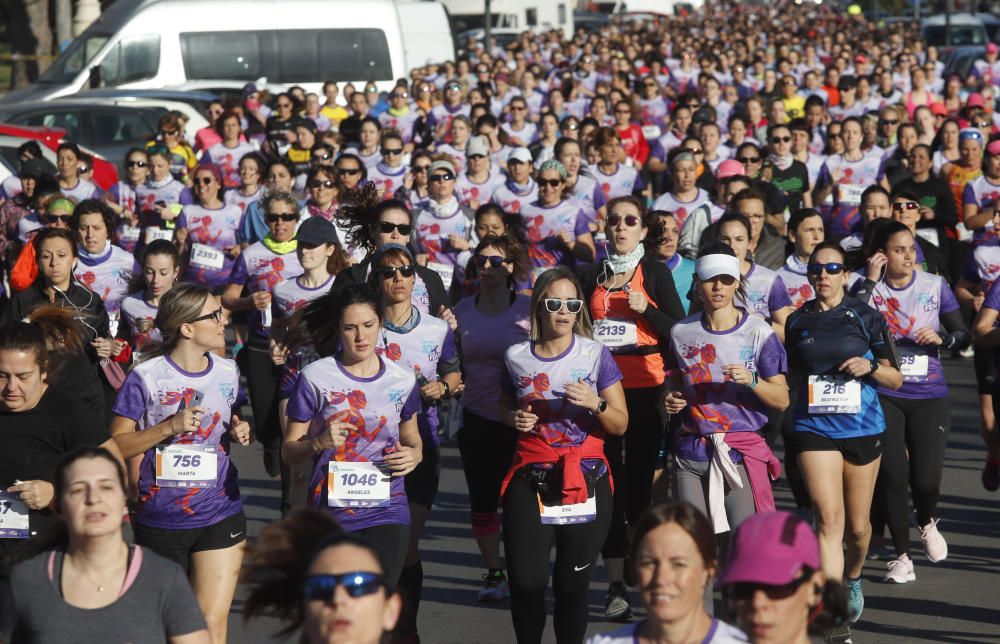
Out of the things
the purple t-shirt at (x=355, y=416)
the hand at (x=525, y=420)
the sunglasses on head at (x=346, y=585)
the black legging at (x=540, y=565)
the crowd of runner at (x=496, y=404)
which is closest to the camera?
the sunglasses on head at (x=346, y=585)

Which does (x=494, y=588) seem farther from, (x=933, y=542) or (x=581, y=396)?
(x=933, y=542)

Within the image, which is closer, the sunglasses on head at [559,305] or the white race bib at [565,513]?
the white race bib at [565,513]

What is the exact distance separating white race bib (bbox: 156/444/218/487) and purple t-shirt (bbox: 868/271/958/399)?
3313mm

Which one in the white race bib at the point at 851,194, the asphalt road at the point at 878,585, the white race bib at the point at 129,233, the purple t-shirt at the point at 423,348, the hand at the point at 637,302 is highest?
the hand at the point at 637,302

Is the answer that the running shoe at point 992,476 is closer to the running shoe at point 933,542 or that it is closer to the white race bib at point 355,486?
the running shoe at point 933,542

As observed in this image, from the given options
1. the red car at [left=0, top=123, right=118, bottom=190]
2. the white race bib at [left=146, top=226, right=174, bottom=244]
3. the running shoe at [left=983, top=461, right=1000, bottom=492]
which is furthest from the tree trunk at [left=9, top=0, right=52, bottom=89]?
the running shoe at [left=983, top=461, right=1000, bottom=492]

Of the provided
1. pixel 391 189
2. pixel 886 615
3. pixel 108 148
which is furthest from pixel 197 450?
pixel 108 148

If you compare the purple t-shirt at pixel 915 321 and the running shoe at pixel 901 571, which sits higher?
the purple t-shirt at pixel 915 321

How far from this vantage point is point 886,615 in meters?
7.80

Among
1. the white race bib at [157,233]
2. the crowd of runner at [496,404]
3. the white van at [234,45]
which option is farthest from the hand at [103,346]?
the white van at [234,45]

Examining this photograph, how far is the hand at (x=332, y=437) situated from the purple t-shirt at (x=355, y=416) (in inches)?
3.8

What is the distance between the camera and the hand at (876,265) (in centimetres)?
830

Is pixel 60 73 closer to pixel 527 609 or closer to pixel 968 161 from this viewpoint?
pixel 968 161

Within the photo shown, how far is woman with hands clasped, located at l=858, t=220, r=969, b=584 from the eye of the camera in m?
8.26
